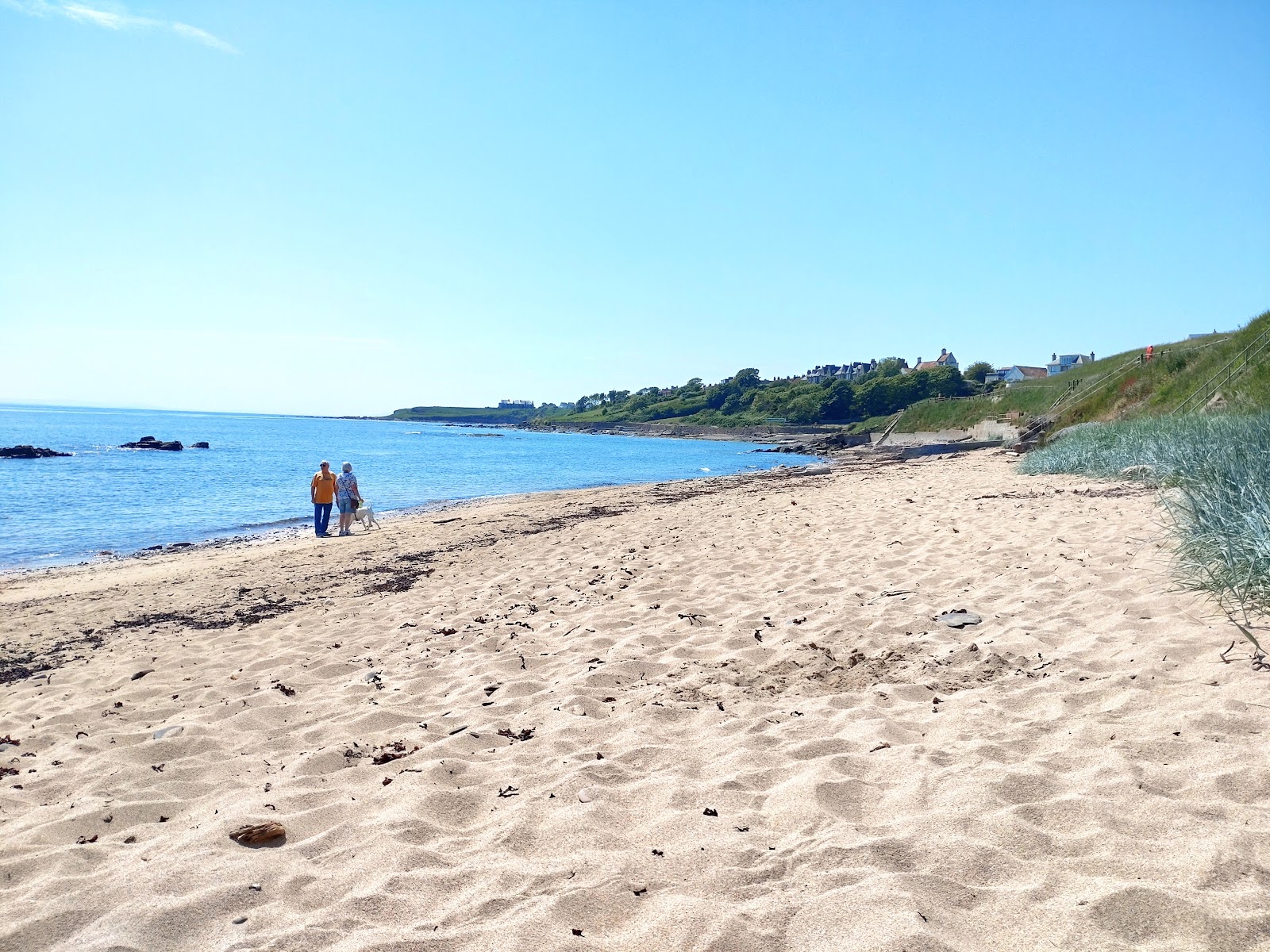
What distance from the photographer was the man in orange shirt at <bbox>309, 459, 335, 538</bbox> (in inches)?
646

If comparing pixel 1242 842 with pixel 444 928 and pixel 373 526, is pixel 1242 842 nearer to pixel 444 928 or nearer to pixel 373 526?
pixel 444 928

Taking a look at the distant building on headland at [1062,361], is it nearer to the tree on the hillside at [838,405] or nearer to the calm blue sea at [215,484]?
the tree on the hillside at [838,405]

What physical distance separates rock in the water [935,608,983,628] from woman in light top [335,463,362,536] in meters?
13.7

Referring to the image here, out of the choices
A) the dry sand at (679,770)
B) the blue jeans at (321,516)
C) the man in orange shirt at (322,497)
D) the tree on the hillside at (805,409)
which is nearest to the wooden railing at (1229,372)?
the dry sand at (679,770)

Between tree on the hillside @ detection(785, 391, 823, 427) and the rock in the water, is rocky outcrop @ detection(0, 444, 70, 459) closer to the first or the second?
the rock in the water

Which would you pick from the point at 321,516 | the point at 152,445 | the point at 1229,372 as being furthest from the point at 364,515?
the point at 152,445

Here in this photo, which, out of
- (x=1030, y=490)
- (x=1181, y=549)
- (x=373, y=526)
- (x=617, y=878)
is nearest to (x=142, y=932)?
(x=617, y=878)

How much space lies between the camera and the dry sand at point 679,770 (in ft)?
7.98

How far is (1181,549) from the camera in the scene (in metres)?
5.56

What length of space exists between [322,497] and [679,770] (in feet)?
48.2

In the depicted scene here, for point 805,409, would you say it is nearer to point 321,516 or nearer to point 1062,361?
point 1062,361

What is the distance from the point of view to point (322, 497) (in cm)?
1642

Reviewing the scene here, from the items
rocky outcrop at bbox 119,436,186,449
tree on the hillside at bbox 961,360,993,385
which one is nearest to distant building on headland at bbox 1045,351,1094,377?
tree on the hillside at bbox 961,360,993,385

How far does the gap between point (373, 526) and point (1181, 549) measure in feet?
52.4
